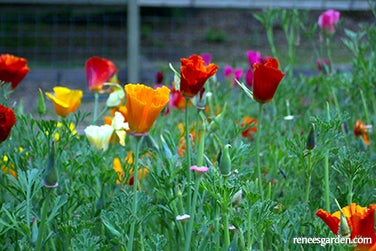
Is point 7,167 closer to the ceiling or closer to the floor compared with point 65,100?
closer to the floor

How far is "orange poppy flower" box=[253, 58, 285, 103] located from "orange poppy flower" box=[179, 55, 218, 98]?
0.07 meters

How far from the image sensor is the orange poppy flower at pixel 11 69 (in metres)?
1.49

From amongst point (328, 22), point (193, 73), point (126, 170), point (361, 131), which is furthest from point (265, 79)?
point (328, 22)

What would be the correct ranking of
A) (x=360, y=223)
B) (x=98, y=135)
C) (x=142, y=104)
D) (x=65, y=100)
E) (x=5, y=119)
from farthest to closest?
(x=65, y=100) → (x=98, y=135) → (x=5, y=119) → (x=142, y=104) → (x=360, y=223)

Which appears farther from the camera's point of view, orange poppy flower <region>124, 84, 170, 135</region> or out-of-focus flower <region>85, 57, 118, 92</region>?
out-of-focus flower <region>85, 57, 118, 92</region>

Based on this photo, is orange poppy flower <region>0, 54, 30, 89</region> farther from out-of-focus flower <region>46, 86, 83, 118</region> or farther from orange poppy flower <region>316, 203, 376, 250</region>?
orange poppy flower <region>316, 203, 376, 250</region>

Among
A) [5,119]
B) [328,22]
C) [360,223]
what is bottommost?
[360,223]

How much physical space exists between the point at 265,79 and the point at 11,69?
22.5 inches

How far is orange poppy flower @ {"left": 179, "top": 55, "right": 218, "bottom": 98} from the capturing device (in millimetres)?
1103

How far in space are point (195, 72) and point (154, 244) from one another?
0.80 feet

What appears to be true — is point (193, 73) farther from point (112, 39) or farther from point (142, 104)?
point (112, 39)

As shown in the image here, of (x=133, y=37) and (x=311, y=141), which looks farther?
(x=133, y=37)

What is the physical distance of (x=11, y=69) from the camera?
58.8 inches

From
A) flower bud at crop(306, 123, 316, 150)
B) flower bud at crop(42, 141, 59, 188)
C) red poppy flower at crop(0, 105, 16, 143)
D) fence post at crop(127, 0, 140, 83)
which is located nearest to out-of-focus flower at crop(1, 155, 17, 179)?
red poppy flower at crop(0, 105, 16, 143)
